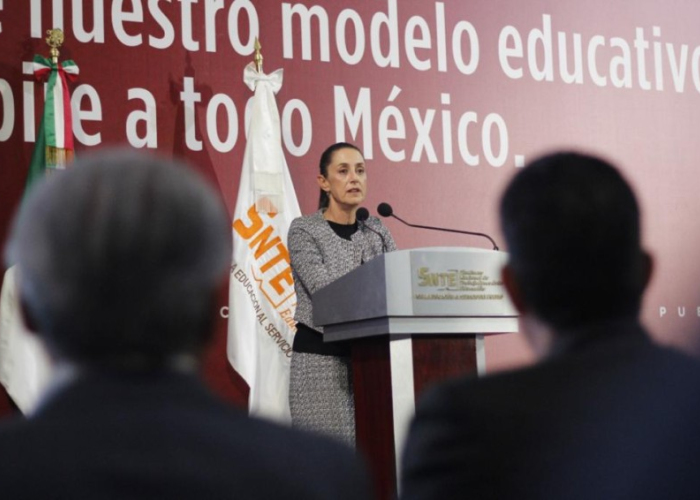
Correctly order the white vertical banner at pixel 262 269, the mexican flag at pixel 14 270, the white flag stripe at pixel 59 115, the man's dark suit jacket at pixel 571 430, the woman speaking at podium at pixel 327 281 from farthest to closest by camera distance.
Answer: the white vertical banner at pixel 262 269, the white flag stripe at pixel 59 115, the mexican flag at pixel 14 270, the woman speaking at podium at pixel 327 281, the man's dark suit jacket at pixel 571 430

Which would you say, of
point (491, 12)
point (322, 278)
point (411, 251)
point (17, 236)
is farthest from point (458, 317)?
point (491, 12)

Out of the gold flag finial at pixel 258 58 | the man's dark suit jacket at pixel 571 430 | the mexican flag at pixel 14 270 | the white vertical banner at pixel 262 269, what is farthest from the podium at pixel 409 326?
the gold flag finial at pixel 258 58

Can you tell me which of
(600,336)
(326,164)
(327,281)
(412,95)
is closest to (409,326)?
(327,281)

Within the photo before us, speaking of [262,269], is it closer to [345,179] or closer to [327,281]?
[345,179]

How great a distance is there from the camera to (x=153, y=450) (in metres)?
0.77

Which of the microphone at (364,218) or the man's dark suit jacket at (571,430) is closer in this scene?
the man's dark suit jacket at (571,430)

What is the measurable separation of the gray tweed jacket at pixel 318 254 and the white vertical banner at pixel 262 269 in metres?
0.89

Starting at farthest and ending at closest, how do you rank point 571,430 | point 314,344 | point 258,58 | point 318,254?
1. point 258,58
2. point 318,254
3. point 314,344
4. point 571,430

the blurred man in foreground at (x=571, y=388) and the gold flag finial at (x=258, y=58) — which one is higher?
the gold flag finial at (x=258, y=58)

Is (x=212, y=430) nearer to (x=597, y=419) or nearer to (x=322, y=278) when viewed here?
(x=597, y=419)

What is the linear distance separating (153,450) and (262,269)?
4040 millimetres

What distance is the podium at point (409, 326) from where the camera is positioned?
2.95 meters

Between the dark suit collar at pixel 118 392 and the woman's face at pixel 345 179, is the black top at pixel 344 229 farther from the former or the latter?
the dark suit collar at pixel 118 392

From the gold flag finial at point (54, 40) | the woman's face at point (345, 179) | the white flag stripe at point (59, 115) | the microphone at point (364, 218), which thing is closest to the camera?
the microphone at point (364, 218)
